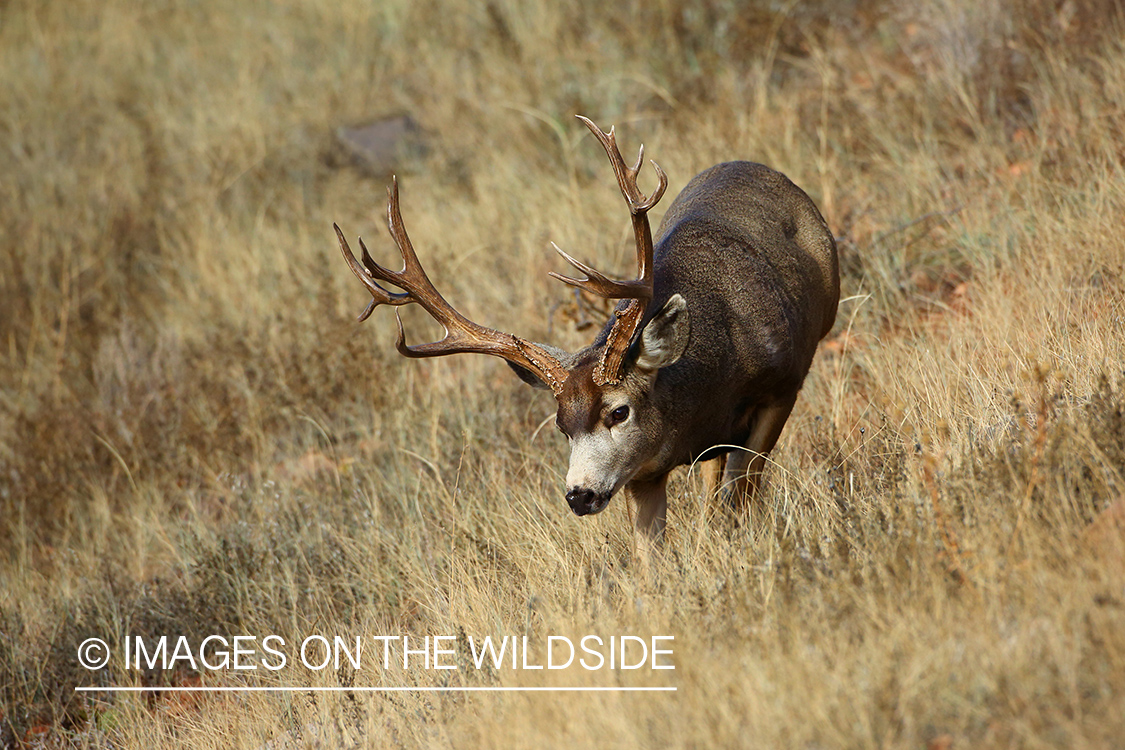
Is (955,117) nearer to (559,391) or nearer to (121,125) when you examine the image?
(559,391)

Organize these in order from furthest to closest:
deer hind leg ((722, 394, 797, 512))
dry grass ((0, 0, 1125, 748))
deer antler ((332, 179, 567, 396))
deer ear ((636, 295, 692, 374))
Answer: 1. deer hind leg ((722, 394, 797, 512))
2. deer antler ((332, 179, 567, 396))
3. deer ear ((636, 295, 692, 374))
4. dry grass ((0, 0, 1125, 748))

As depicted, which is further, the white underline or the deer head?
the deer head

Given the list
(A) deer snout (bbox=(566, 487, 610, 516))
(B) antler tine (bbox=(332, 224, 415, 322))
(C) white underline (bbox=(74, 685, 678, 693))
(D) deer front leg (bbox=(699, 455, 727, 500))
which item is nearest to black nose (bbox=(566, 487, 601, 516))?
(A) deer snout (bbox=(566, 487, 610, 516))

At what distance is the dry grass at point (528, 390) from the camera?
137 inches

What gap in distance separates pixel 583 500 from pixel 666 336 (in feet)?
2.33

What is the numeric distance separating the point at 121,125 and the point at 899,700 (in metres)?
12.3

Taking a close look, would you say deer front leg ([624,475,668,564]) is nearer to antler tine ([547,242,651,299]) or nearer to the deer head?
the deer head

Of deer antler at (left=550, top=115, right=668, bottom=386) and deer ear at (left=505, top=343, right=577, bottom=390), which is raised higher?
deer antler at (left=550, top=115, right=668, bottom=386)

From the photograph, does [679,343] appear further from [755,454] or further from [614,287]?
[755,454]

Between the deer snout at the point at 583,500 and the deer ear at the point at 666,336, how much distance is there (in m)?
0.57

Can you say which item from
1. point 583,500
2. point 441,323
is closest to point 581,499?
point 583,500

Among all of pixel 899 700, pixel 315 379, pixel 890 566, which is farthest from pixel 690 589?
pixel 315 379

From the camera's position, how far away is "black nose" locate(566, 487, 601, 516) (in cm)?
441

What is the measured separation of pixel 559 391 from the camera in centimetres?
470
